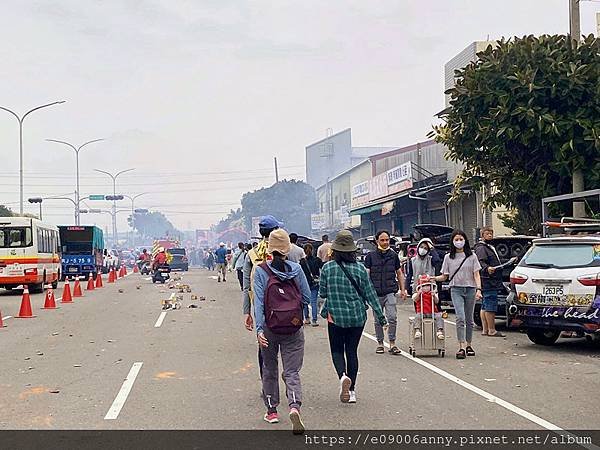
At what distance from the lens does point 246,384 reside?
35.2ft

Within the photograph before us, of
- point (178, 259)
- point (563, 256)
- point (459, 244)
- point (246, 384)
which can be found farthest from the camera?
point (178, 259)

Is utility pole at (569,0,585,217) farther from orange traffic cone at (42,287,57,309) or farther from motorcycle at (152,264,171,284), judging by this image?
motorcycle at (152,264,171,284)

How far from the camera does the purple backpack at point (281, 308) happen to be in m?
8.12

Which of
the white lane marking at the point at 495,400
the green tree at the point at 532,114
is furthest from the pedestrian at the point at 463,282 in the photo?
the green tree at the point at 532,114

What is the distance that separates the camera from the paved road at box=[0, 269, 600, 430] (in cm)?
859

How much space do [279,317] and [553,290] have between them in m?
6.42

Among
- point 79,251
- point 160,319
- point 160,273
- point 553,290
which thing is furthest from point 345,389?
point 79,251

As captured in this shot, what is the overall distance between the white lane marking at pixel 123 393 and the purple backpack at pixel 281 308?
2.01 metres

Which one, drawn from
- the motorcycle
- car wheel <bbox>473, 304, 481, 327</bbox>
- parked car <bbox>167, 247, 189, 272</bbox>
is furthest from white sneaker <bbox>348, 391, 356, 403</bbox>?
parked car <bbox>167, 247, 189, 272</bbox>

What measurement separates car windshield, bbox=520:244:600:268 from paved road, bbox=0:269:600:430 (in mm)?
1368

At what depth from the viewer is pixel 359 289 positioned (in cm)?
940

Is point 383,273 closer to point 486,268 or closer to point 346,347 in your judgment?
point 486,268

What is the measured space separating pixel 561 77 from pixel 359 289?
13.6 m

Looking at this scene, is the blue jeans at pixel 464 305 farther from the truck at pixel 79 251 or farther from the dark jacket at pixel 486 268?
the truck at pixel 79 251
